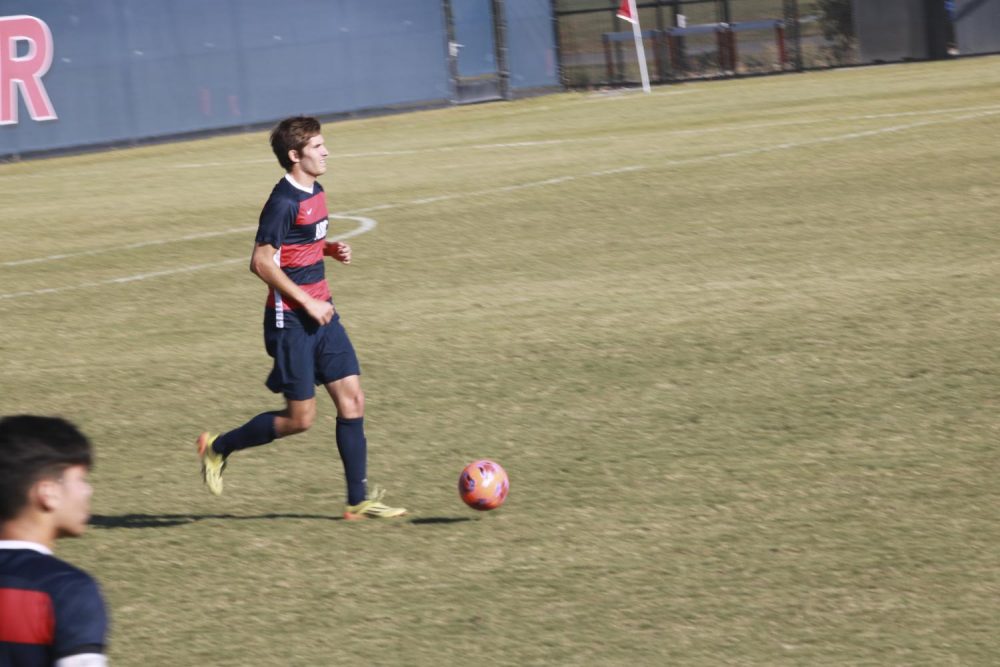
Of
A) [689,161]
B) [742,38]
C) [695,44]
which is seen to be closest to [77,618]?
[689,161]

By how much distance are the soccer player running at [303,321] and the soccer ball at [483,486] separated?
44cm

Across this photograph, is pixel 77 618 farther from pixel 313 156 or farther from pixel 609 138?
pixel 609 138

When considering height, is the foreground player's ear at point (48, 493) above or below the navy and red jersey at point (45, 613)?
above

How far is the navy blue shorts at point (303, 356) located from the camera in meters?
7.63

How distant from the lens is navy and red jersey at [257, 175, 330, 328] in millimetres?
7629

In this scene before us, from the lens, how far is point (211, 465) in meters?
8.02

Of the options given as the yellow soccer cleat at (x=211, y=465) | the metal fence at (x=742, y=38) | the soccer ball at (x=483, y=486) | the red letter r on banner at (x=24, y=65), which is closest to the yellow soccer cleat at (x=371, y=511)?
the soccer ball at (x=483, y=486)

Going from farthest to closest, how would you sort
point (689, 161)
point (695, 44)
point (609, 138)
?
point (695, 44)
point (609, 138)
point (689, 161)

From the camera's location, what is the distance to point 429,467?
8562 millimetres

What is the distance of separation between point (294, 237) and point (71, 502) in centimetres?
437

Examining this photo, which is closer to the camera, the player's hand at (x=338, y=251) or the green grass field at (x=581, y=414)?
the green grass field at (x=581, y=414)

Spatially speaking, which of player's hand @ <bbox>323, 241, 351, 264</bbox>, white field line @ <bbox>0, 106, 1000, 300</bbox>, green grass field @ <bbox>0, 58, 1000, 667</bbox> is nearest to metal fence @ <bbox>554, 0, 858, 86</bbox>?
white field line @ <bbox>0, 106, 1000, 300</bbox>

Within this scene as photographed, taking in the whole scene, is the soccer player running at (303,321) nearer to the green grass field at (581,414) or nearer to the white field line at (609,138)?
the green grass field at (581,414)

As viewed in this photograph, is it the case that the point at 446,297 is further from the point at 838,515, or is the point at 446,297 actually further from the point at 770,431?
the point at 838,515
